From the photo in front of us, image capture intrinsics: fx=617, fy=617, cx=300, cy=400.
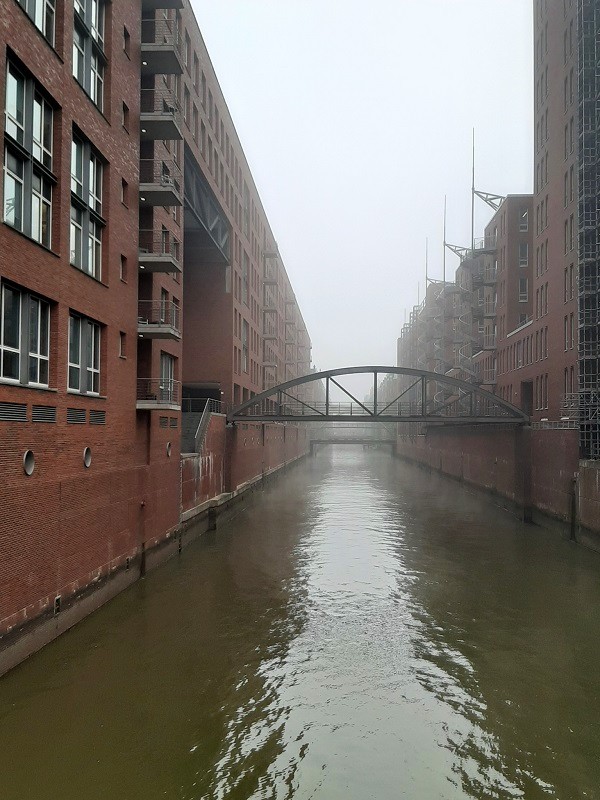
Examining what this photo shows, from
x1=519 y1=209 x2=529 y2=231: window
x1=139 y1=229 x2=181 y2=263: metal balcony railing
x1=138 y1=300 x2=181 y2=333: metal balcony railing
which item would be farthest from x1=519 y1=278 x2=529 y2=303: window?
x1=138 y1=300 x2=181 y2=333: metal balcony railing

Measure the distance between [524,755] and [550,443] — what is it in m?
20.3

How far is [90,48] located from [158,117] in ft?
11.2

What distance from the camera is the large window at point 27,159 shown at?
11.2 meters

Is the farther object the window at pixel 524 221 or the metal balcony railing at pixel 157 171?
the window at pixel 524 221

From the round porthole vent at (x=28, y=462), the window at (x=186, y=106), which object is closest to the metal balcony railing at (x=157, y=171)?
the window at (x=186, y=106)

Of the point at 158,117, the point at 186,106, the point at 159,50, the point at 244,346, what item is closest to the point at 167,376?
the point at 158,117

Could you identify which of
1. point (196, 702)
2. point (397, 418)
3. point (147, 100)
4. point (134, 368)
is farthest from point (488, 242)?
point (196, 702)

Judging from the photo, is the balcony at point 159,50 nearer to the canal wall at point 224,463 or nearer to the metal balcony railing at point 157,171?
the metal balcony railing at point 157,171

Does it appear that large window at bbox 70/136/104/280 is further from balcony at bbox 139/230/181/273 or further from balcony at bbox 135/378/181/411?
balcony at bbox 135/378/181/411

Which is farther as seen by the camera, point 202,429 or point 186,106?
point 202,429

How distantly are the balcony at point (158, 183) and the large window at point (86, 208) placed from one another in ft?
8.40

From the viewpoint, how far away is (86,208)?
14586 mm

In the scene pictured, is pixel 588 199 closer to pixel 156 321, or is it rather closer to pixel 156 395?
pixel 156 321

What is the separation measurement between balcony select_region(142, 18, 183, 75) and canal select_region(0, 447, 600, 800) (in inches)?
611
